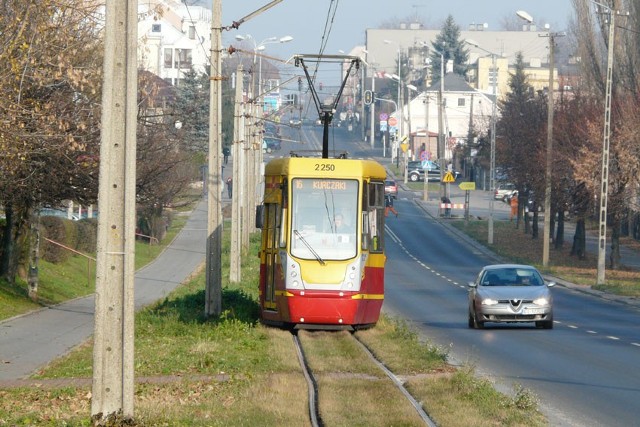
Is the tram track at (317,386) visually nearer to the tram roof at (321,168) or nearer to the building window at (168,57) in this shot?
the tram roof at (321,168)

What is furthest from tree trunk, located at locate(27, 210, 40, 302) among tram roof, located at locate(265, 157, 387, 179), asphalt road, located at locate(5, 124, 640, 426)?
tram roof, located at locate(265, 157, 387, 179)

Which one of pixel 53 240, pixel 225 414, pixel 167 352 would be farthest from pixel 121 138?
pixel 53 240

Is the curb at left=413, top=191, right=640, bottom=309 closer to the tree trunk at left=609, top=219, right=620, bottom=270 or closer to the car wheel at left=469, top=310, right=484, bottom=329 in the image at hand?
the tree trunk at left=609, top=219, right=620, bottom=270

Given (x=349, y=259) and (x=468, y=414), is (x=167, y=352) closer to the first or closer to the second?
(x=349, y=259)

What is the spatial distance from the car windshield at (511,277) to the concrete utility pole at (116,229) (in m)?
19.0

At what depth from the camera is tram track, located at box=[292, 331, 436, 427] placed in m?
12.8

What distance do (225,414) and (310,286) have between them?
33.2 feet

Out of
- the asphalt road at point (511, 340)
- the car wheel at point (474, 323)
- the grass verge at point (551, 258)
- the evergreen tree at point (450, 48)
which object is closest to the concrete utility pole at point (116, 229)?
the asphalt road at point (511, 340)

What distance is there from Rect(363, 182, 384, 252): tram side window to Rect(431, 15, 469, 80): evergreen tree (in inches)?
5381

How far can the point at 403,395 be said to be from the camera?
14.7m

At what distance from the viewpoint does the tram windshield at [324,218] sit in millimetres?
23453

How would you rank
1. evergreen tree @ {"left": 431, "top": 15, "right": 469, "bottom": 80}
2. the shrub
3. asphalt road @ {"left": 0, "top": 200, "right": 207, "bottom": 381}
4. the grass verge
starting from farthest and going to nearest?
1. evergreen tree @ {"left": 431, "top": 15, "right": 469, "bottom": 80}
2. the grass verge
3. the shrub
4. asphalt road @ {"left": 0, "top": 200, "right": 207, "bottom": 381}

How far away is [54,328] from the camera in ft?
86.7

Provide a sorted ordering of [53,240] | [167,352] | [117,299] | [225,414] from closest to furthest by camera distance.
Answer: [117,299], [225,414], [167,352], [53,240]
